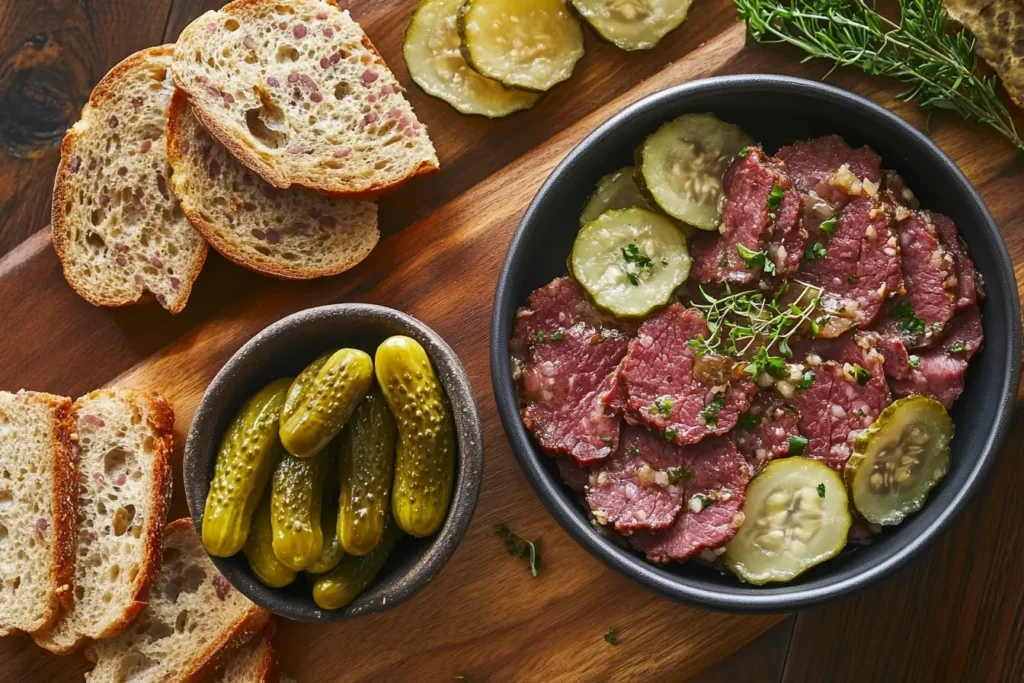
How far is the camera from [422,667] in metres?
2.93

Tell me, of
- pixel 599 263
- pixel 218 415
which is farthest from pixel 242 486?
pixel 599 263

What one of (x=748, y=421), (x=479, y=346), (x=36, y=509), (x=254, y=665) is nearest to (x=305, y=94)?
(x=479, y=346)

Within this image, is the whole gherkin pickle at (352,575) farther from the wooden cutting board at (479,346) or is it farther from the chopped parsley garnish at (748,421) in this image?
the chopped parsley garnish at (748,421)

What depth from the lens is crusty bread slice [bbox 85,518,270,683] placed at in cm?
289

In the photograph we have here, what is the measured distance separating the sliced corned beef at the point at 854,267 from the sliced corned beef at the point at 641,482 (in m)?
0.53

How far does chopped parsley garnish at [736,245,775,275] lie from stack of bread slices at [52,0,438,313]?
100cm

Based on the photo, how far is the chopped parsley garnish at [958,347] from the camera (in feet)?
8.40

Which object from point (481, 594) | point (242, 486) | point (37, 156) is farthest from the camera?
point (37, 156)

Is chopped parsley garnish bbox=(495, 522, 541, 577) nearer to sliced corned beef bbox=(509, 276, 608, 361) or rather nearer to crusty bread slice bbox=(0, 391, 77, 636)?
sliced corned beef bbox=(509, 276, 608, 361)

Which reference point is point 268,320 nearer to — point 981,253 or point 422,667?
point 422,667

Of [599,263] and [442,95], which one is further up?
[442,95]

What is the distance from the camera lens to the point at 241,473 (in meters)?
2.51

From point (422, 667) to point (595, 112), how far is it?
181 centimetres

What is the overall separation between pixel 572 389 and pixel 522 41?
43.3 inches
